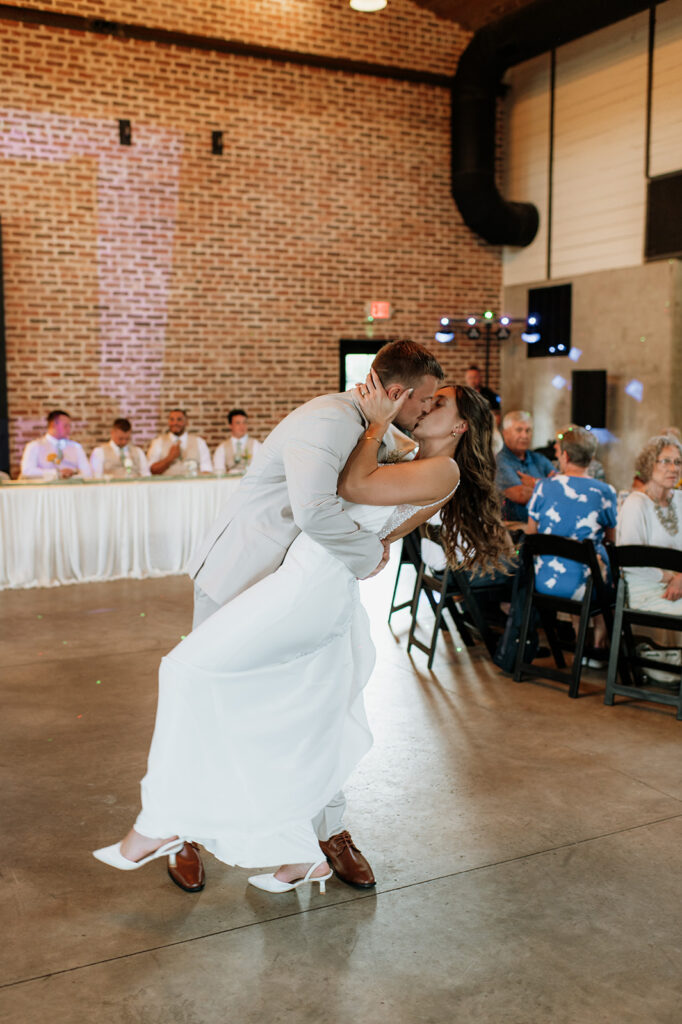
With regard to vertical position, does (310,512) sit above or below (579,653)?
above

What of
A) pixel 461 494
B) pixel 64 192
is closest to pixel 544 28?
pixel 64 192

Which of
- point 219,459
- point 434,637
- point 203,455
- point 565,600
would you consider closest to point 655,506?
point 565,600

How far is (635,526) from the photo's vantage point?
4691 millimetres

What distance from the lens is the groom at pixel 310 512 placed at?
2.51 m

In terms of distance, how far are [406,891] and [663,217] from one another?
895 centimetres

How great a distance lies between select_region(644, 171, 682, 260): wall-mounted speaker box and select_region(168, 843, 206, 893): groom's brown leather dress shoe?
28.9 feet

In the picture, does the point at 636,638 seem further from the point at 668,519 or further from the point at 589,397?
the point at 589,397

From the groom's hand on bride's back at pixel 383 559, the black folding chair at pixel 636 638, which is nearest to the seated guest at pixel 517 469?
the black folding chair at pixel 636 638

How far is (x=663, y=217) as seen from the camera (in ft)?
33.1

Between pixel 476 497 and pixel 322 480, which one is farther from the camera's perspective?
pixel 476 497

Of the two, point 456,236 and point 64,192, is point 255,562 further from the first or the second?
point 456,236

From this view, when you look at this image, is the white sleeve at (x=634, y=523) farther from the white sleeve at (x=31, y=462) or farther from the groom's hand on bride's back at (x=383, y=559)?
the white sleeve at (x=31, y=462)

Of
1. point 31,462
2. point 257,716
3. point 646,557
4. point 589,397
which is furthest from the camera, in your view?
point 589,397

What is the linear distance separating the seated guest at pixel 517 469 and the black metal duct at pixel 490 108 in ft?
19.8
